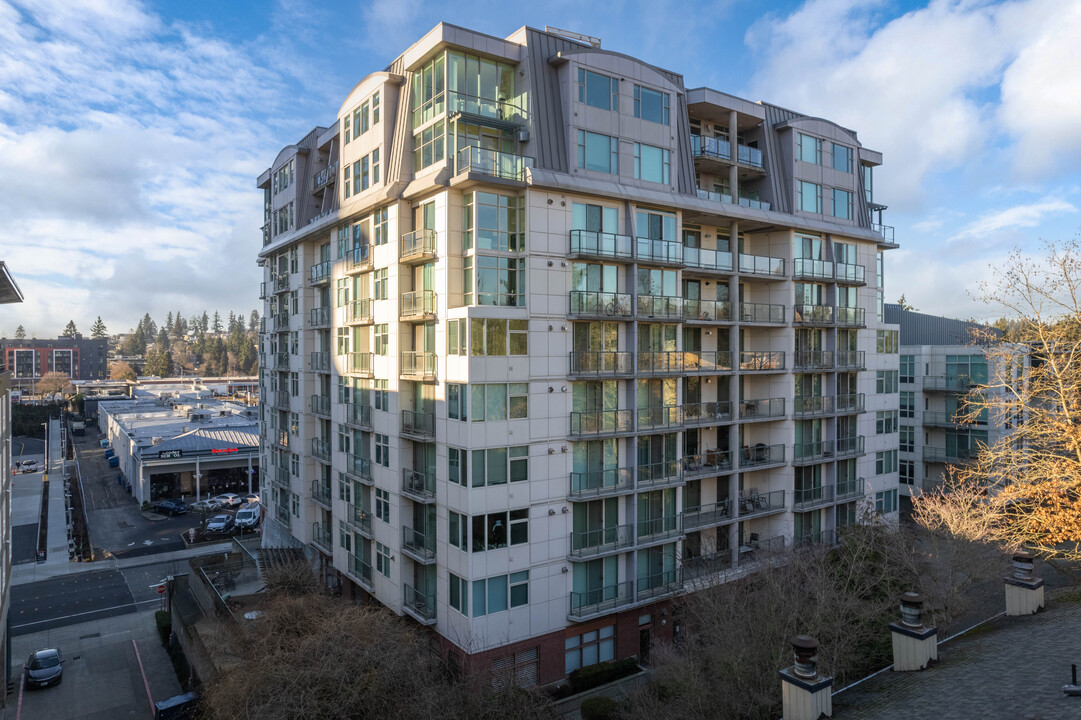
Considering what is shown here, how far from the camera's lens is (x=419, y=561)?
26641 mm

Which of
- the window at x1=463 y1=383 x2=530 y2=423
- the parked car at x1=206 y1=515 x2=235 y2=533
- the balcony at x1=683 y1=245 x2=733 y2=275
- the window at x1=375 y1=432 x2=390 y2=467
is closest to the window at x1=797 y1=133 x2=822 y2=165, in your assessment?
the balcony at x1=683 y1=245 x2=733 y2=275

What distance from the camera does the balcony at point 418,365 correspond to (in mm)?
26188

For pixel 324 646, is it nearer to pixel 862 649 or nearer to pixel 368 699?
pixel 368 699

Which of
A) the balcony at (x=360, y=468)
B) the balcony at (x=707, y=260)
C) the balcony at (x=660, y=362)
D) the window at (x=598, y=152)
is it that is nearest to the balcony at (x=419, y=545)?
the balcony at (x=360, y=468)

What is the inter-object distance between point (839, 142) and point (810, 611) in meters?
27.0

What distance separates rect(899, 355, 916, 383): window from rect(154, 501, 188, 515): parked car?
223 feet

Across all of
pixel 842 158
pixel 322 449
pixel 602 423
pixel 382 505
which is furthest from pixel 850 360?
pixel 322 449

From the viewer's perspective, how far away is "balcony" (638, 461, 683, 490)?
1119 inches

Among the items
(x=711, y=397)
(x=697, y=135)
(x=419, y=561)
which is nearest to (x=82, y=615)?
(x=419, y=561)

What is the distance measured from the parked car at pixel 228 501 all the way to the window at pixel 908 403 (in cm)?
6373

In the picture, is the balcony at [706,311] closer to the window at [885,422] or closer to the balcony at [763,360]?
the balcony at [763,360]

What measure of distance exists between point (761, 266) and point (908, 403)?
2562 cm

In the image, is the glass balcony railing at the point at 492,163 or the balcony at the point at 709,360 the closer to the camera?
the glass balcony railing at the point at 492,163

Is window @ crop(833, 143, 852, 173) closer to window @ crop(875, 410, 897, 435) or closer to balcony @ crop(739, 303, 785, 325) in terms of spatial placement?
balcony @ crop(739, 303, 785, 325)
